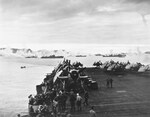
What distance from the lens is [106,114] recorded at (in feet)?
71.9

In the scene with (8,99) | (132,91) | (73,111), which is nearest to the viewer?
(73,111)

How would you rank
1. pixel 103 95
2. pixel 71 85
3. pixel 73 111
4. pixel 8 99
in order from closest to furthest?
pixel 73 111 → pixel 71 85 → pixel 103 95 → pixel 8 99

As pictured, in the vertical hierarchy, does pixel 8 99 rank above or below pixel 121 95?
below

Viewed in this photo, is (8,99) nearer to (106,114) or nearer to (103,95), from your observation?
(103,95)

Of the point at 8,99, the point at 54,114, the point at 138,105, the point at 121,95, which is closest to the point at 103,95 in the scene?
the point at 121,95

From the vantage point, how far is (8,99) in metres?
52.7

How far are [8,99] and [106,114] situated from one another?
113 ft

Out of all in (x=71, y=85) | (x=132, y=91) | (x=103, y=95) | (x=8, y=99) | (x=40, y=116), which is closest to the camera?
(x=40, y=116)

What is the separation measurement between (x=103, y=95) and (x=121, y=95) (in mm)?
2051

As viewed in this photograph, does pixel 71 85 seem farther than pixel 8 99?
No

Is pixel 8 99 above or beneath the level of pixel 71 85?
beneath

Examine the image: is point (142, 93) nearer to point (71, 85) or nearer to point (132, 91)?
point (132, 91)

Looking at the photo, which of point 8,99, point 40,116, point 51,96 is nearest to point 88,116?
point 40,116

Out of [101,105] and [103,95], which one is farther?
[103,95]
